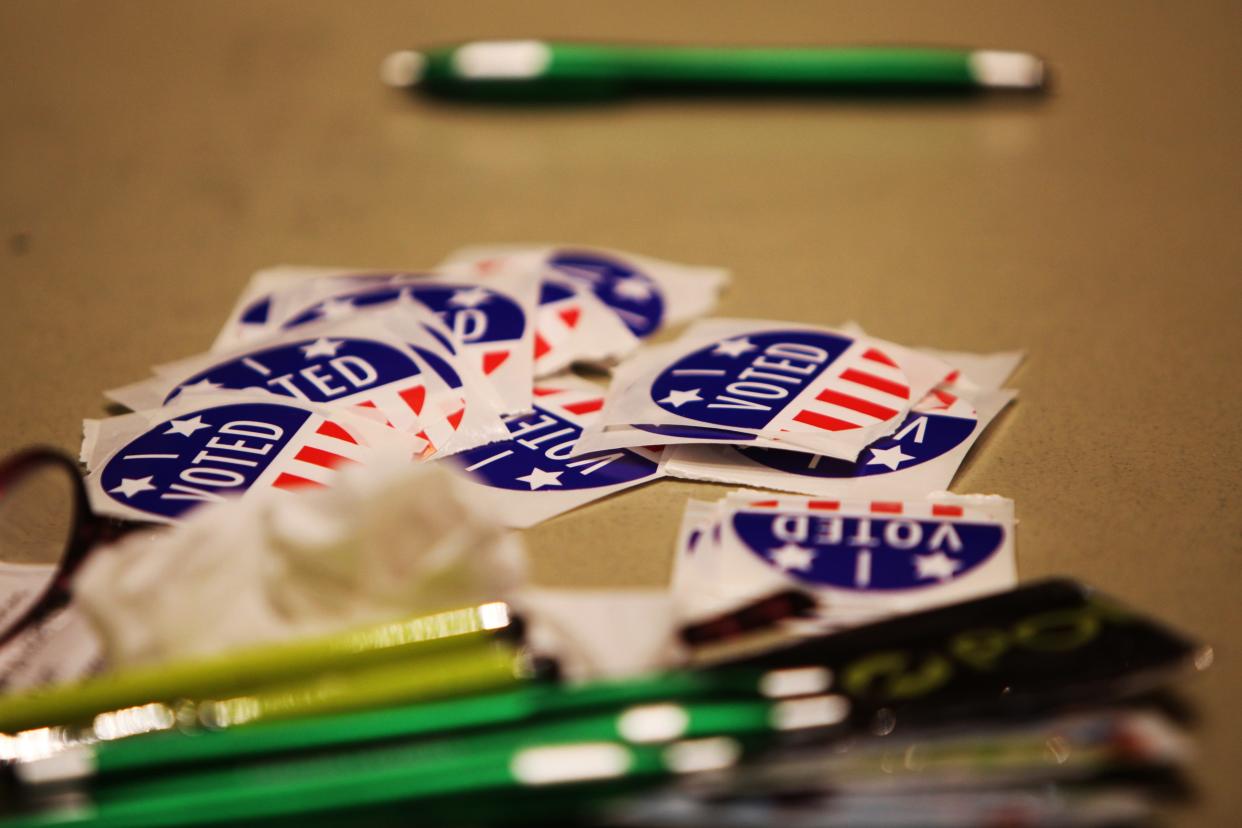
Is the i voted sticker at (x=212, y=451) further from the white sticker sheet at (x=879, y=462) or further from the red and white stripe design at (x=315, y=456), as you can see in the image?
the white sticker sheet at (x=879, y=462)

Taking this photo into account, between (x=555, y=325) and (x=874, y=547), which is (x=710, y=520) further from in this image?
(x=555, y=325)

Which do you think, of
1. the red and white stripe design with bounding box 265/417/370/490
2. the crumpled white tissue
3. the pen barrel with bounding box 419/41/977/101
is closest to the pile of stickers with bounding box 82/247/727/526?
the red and white stripe design with bounding box 265/417/370/490

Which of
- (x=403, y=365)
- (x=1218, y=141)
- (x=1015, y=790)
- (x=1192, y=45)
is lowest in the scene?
(x=1015, y=790)

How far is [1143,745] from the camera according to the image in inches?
15.3

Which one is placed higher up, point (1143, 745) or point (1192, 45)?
point (1192, 45)

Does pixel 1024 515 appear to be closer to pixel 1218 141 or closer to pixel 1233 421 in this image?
pixel 1233 421

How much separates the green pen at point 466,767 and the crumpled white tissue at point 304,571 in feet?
0.20

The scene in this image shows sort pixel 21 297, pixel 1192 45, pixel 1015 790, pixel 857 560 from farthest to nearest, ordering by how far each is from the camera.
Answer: pixel 1192 45
pixel 21 297
pixel 857 560
pixel 1015 790

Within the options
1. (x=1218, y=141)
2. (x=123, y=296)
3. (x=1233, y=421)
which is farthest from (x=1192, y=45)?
(x=123, y=296)

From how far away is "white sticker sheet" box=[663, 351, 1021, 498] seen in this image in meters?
0.61

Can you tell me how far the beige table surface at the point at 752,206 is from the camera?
2.04ft

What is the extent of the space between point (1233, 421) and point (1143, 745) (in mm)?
349

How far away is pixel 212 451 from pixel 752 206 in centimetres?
52

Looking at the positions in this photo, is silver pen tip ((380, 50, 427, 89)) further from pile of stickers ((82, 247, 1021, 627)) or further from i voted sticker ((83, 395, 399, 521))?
i voted sticker ((83, 395, 399, 521))
